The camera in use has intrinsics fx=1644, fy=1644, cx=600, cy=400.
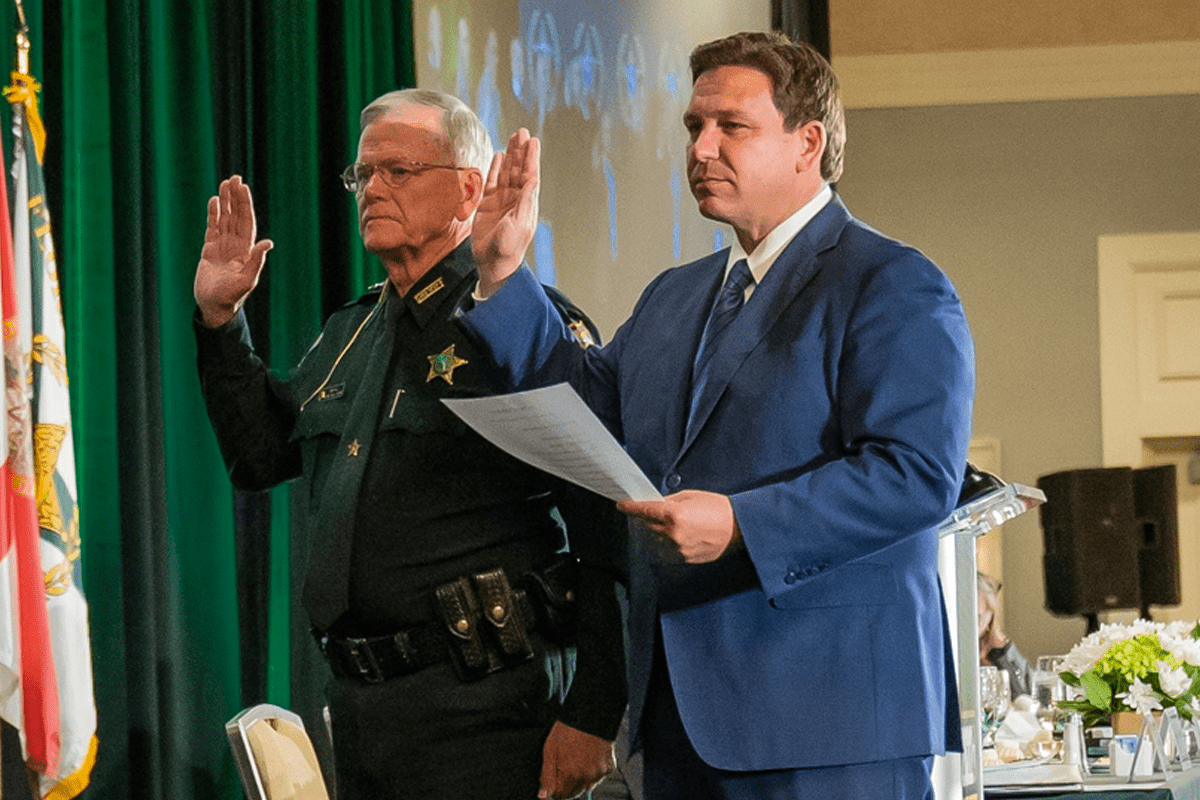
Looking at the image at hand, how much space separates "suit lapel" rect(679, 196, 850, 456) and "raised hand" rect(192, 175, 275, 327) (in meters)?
0.85

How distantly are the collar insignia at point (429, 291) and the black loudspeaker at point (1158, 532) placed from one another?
5.70 metres

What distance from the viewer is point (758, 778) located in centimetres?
160

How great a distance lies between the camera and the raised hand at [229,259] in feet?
7.66

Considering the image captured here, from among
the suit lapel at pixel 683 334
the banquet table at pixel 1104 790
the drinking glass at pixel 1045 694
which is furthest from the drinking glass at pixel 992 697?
the suit lapel at pixel 683 334

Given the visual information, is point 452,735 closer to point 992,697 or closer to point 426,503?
point 426,503

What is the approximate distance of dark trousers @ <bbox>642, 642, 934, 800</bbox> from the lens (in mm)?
1589

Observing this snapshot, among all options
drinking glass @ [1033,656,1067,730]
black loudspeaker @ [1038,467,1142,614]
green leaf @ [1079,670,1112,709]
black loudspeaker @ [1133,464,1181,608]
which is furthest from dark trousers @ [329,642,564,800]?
black loudspeaker @ [1133,464,1181,608]

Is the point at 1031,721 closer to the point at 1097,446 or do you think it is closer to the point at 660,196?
the point at 660,196

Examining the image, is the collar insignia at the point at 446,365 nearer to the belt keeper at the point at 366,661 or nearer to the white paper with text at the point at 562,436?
the belt keeper at the point at 366,661

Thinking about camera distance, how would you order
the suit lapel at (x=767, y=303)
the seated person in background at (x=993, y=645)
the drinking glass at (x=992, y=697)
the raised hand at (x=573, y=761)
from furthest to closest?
the seated person in background at (x=993, y=645) < the drinking glass at (x=992, y=697) < the raised hand at (x=573, y=761) < the suit lapel at (x=767, y=303)

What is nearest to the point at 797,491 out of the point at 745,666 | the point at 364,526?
the point at 745,666

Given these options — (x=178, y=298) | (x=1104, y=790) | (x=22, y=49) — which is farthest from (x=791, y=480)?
(x=178, y=298)

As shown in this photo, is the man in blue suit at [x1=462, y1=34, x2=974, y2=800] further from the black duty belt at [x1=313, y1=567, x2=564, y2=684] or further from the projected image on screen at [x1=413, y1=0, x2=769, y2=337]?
the projected image on screen at [x1=413, y1=0, x2=769, y2=337]

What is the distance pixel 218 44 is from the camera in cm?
449
